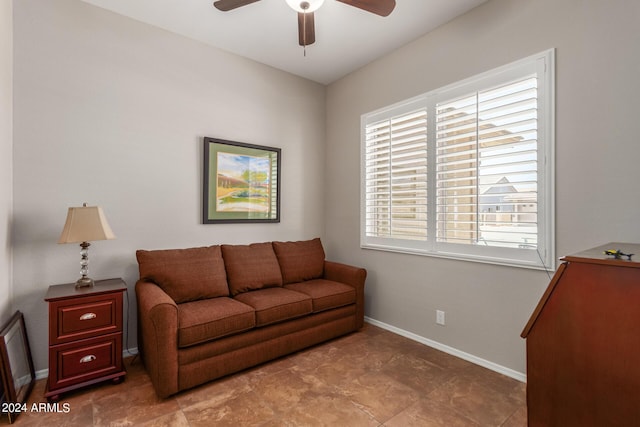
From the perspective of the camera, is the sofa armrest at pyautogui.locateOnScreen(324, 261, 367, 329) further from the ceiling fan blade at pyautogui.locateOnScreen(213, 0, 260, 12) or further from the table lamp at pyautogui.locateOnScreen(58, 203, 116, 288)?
the ceiling fan blade at pyautogui.locateOnScreen(213, 0, 260, 12)

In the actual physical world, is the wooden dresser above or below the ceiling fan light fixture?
below

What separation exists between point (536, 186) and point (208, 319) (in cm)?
251

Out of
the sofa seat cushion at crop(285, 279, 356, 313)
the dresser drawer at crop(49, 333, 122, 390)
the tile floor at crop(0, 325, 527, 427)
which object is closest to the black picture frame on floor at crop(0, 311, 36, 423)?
the tile floor at crop(0, 325, 527, 427)

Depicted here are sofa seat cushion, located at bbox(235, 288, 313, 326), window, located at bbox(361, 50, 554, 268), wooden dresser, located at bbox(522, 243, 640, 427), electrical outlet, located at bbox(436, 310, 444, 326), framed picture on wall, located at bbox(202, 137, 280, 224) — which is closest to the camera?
wooden dresser, located at bbox(522, 243, 640, 427)

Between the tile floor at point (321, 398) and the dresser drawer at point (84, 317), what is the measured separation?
40cm

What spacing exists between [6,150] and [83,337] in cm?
136

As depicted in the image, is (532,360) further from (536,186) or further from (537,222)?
(536,186)

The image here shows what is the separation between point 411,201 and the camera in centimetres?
307

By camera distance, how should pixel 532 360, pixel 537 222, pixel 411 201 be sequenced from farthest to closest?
1. pixel 411 201
2. pixel 537 222
3. pixel 532 360

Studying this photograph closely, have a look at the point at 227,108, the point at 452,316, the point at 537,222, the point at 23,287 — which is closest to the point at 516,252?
the point at 537,222

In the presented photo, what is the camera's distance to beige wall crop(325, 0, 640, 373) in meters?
1.87

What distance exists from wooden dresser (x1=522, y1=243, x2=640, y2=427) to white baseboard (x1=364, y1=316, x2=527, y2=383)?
37.4 inches

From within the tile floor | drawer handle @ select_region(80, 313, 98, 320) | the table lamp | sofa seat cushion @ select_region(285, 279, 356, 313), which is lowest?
the tile floor

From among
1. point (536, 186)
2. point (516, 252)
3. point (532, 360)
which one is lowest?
point (532, 360)
